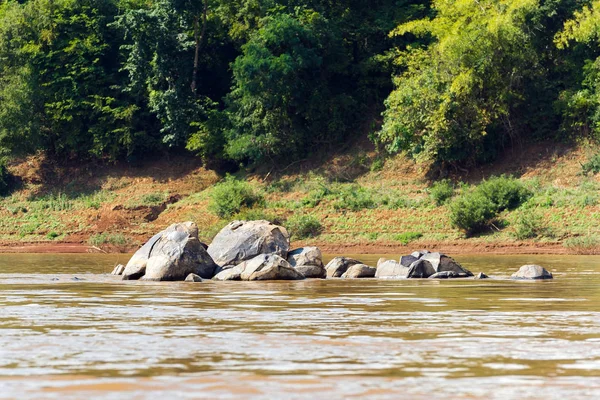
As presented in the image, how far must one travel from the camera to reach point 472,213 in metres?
40.4

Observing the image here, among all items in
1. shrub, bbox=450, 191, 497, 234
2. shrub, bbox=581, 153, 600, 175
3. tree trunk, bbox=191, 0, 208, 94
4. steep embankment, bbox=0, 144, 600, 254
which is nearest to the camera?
steep embankment, bbox=0, 144, 600, 254

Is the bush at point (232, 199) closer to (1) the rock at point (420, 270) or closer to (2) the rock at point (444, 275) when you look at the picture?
(1) the rock at point (420, 270)

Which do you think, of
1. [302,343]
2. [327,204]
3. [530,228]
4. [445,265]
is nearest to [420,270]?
[445,265]

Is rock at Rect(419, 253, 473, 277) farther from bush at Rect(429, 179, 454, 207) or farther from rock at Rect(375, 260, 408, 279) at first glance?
bush at Rect(429, 179, 454, 207)

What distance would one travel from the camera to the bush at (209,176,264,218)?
1837 inches

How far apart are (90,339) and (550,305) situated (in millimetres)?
7326

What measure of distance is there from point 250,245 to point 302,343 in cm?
1458

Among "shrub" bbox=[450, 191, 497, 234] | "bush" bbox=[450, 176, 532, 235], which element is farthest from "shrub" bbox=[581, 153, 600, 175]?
"shrub" bbox=[450, 191, 497, 234]

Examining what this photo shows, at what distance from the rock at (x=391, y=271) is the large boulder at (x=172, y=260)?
12.3 ft

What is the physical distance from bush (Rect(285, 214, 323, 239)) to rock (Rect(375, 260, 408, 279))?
1857cm

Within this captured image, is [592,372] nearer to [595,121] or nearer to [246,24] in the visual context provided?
[595,121]

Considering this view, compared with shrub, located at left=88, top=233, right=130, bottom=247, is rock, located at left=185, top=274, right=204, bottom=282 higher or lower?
higher

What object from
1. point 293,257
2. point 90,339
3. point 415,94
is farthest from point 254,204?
point 90,339

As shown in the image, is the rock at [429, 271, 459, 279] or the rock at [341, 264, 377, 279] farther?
the rock at [341, 264, 377, 279]
